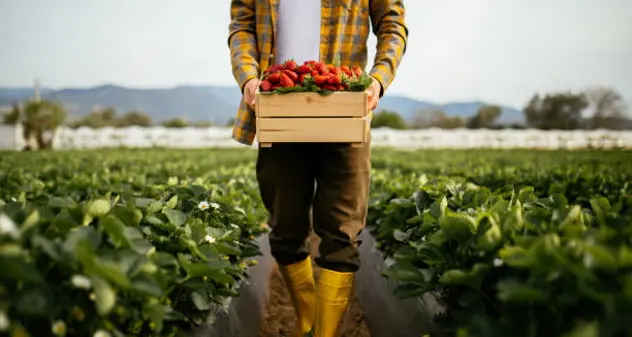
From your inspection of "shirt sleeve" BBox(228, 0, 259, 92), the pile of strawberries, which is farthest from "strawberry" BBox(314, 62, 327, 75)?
"shirt sleeve" BBox(228, 0, 259, 92)

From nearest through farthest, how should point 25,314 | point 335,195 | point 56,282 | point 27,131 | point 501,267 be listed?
point 25,314
point 56,282
point 501,267
point 335,195
point 27,131

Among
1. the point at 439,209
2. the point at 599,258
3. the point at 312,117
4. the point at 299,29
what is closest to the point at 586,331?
the point at 599,258

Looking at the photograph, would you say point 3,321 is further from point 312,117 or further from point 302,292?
point 302,292

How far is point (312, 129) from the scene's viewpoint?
2.31 metres

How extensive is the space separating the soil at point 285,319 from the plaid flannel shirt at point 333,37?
142cm

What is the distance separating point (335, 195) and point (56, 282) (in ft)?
4.70

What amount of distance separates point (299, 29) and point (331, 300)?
1.38 metres

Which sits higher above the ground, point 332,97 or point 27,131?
point 332,97

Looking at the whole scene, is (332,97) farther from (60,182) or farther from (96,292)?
(60,182)

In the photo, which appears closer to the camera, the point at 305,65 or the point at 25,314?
the point at 25,314

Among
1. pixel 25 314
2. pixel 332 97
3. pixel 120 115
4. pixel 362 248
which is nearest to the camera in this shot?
pixel 25 314

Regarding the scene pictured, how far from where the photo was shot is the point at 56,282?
145cm

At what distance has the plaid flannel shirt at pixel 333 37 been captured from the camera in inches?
105

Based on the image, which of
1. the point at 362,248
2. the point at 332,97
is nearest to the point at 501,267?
the point at 332,97
